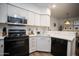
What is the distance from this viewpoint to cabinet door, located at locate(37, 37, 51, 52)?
1678 mm

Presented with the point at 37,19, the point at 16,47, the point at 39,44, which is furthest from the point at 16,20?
the point at 39,44

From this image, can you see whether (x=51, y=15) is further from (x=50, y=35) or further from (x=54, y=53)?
(x=54, y=53)

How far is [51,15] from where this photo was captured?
5.38 ft

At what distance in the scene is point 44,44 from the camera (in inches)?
67.7

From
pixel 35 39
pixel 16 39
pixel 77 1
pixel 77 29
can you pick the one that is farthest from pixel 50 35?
pixel 77 1

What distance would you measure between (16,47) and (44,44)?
51 centimetres

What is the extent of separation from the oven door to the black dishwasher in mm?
471

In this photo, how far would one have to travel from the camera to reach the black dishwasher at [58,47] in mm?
1587

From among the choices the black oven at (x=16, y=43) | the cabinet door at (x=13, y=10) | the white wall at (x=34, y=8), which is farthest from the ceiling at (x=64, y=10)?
the black oven at (x=16, y=43)

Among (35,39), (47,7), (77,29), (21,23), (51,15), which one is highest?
(47,7)

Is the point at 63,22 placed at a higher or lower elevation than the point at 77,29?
higher

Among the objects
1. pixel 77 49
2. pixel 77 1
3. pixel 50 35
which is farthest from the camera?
pixel 50 35

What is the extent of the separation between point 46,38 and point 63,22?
1.42 ft

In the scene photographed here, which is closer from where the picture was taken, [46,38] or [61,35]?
[61,35]
